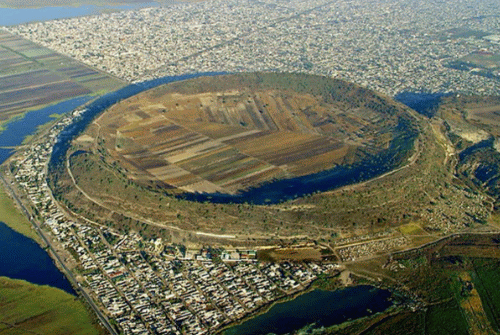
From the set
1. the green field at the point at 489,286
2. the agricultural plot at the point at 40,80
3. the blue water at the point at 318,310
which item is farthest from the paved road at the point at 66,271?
the agricultural plot at the point at 40,80

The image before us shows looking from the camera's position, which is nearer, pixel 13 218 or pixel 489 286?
pixel 489 286

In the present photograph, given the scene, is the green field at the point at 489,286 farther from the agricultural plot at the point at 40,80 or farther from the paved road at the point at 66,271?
the agricultural plot at the point at 40,80

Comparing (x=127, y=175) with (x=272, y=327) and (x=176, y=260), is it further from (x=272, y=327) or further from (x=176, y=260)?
(x=272, y=327)

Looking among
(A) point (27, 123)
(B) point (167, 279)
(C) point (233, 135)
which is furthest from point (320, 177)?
(A) point (27, 123)

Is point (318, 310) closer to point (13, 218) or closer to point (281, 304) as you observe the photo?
point (281, 304)

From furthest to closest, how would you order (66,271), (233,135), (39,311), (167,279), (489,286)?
(233,135), (66,271), (167,279), (489,286), (39,311)

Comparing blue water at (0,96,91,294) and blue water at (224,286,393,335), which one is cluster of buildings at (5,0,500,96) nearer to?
blue water at (0,96,91,294)

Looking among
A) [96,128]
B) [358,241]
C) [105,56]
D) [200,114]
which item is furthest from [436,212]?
[105,56]
